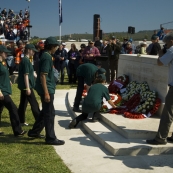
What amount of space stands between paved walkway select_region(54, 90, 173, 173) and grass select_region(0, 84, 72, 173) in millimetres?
188

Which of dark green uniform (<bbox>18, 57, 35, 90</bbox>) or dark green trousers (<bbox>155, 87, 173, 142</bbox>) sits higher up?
dark green uniform (<bbox>18, 57, 35, 90</bbox>)

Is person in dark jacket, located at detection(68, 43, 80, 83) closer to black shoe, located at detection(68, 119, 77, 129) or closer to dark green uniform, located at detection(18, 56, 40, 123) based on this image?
dark green uniform, located at detection(18, 56, 40, 123)

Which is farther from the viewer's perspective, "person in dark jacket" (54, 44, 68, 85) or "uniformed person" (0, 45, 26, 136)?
"person in dark jacket" (54, 44, 68, 85)

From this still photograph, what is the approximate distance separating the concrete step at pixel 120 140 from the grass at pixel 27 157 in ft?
3.26

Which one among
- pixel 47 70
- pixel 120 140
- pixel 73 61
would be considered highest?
pixel 47 70

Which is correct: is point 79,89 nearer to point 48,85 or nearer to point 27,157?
point 48,85

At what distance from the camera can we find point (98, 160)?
5.38m

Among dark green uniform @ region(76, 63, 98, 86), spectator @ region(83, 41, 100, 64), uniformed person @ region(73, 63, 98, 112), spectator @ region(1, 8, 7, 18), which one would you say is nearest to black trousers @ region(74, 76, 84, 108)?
uniformed person @ region(73, 63, 98, 112)

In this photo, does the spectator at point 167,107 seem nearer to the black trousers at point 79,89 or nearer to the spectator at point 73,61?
the black trousers at point 79,89

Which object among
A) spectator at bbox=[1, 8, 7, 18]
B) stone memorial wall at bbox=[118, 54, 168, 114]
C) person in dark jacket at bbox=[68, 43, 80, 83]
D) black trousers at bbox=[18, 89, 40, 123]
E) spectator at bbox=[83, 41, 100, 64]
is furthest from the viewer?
spectator at bbox=[1, 8, 7, 18]

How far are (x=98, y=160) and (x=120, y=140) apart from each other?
0.82 meters

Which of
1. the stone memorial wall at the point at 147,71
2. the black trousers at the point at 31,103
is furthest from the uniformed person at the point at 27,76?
the stone memorial wall at the point at 147,71

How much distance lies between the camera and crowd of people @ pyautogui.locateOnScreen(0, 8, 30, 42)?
25.9 metres

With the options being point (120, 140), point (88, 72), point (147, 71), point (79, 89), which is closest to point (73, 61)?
point (79, 89)
